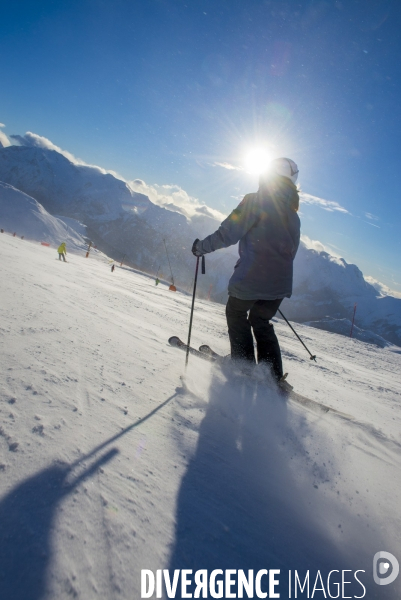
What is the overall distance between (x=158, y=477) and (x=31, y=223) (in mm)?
81347

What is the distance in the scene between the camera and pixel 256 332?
2965mm

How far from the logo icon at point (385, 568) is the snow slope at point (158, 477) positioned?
0.9 inches

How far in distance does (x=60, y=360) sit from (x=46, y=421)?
2.22ft

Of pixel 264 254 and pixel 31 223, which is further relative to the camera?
pixel 31 223

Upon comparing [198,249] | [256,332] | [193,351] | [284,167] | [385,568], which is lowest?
[385,568]

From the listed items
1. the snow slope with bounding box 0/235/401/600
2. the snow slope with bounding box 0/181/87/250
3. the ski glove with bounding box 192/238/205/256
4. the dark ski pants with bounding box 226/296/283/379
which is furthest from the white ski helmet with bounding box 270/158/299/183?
the snow slope with bounding box 0/181/87/250

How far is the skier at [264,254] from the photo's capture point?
2.89 meters

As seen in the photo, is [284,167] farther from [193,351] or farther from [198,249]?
[193,351]

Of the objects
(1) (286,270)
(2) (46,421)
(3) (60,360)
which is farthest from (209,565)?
(1) (286,270)

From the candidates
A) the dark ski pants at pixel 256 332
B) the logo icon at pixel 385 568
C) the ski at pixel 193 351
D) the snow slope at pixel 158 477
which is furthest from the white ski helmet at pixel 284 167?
the logo icon at pixel 385 568

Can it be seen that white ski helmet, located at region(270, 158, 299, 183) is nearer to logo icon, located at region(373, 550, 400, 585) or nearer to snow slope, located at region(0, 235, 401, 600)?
snow slope, located at region(0, 235, 401, 600)

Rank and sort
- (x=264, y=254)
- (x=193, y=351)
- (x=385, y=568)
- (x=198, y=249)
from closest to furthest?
(x=385, y=568)
(x=264, y=254)
(x=193, y=351)
(x=198, y=249)

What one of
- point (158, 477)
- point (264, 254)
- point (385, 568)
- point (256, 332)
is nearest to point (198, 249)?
point (264, 254)

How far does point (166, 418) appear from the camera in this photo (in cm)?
159
